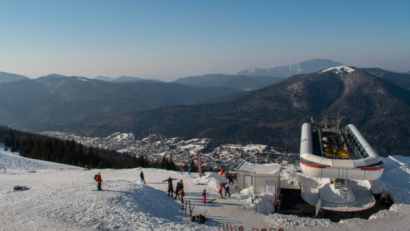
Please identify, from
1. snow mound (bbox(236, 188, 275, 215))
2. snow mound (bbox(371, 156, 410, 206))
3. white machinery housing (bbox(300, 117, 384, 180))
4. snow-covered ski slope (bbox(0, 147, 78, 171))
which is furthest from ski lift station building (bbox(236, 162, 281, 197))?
snow-covered ski slope (bbox(0, 147, 78, 171))

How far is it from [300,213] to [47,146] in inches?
2627

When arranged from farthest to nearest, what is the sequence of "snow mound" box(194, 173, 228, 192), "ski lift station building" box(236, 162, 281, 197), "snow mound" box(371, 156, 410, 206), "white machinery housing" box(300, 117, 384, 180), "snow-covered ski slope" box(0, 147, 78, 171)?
"snow-covered ski slope" box(0, 147, 78, 171), "snow mound" box(194, 173, 228, 192), "ski lift station building" box(236, 162, 281, 197), "snow mound" box(371, 156, 410, 206), "white machinery housing" box(300, 117, 384, 180)

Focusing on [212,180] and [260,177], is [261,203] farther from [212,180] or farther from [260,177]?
[212,180]

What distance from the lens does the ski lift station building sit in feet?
83.4

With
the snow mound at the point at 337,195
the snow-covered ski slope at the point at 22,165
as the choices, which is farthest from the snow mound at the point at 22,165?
the snow mound at the point at 337,195

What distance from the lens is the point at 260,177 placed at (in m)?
25.9

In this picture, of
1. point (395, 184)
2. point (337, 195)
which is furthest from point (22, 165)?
point (395, 184)

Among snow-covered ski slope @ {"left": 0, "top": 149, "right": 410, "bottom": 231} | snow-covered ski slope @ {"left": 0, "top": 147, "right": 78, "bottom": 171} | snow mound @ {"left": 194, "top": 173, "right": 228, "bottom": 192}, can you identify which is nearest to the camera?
snow-covered ski slope @ {"left": 0, "top": 149, "right": 410, "bottom": 231}

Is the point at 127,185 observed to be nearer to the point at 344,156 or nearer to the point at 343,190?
the point at 343,190

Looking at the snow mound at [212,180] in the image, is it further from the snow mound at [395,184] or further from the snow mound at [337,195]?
the snow mound at [395,184]

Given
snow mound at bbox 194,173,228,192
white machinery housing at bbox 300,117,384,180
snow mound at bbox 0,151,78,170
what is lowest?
snow mound at bbox 0,151,78,170

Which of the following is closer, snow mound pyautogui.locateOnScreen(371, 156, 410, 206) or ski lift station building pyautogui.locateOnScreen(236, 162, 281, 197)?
snow mound pyautogui.locateOnScreen(371, 156, 410, 206)

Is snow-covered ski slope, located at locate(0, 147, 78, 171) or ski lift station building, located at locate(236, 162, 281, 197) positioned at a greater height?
ski lift station building, located at locate(236, 162, 281, 197)

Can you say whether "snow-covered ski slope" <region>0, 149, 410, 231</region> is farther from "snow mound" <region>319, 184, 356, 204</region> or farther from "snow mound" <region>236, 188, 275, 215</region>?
"snow mound" <region>319, 184, 356, 204</region>
